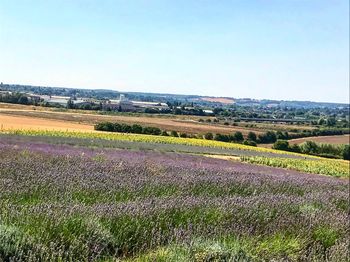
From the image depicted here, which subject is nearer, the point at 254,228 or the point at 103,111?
the point at 254,228

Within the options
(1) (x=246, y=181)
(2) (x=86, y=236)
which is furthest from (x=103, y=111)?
(2) (x=86, y=236)

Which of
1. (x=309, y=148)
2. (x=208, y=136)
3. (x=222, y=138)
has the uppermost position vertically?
(x=208, y=136)

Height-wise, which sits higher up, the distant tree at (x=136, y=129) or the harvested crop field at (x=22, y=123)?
the harvested crop field at (x=22, y=123)

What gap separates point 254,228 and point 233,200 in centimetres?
93

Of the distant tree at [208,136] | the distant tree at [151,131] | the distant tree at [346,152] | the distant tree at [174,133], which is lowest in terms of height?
the distant tree at [346,152]

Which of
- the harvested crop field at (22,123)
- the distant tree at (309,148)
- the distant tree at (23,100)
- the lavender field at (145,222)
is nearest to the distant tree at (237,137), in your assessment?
the distant tree at (309,148)

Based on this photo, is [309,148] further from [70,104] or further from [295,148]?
[70,104]

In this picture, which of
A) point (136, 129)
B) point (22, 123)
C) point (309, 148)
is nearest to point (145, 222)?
point (22, 123)

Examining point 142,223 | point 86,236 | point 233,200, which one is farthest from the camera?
point 233,200

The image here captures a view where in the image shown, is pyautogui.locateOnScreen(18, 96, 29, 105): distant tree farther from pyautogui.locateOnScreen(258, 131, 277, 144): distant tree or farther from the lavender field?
pyautogui.locateOnScreen(258, 131, 277, 144): distant tree

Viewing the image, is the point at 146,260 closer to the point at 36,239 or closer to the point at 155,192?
the point at 36,239

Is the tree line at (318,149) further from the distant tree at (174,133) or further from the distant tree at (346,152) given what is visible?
the distant tree at (174,133)

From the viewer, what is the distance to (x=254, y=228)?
20.9 ft

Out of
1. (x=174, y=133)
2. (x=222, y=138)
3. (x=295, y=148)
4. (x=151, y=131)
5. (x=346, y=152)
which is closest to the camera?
(x=151, y=131)
